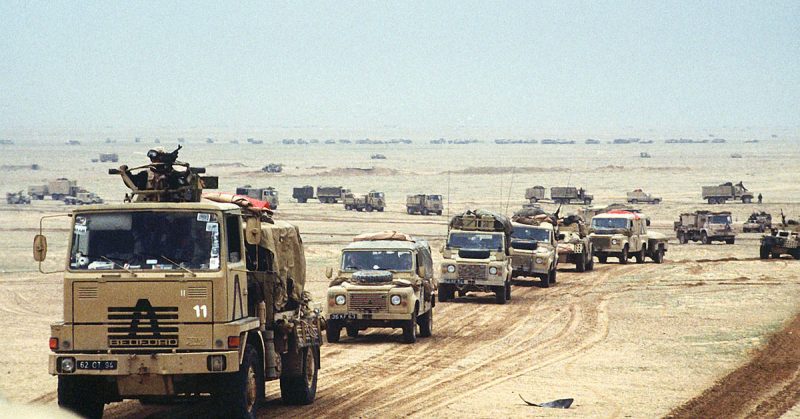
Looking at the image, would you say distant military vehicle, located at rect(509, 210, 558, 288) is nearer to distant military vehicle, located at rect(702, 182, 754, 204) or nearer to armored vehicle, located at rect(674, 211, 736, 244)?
armored vehicle, located at rect(674, 211, 736, 244)

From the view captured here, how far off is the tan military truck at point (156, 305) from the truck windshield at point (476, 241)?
20.5 meters

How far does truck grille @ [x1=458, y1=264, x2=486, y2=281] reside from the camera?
35.0 meters

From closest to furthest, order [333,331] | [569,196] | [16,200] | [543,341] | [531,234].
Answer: [333,331]
[543,341]
[531,234]
[16,200]
[569,196]

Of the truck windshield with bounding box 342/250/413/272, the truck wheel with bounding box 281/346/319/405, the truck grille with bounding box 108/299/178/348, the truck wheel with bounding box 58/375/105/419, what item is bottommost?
the truck wheel with bounding box 281/346/319/405

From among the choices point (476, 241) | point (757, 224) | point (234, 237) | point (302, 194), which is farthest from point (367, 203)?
point (234, 237)

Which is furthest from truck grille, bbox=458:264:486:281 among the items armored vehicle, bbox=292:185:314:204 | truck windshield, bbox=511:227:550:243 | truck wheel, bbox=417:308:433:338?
armored vehicle, bbox=292:185:314:204

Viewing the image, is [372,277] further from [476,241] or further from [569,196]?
[569,196]

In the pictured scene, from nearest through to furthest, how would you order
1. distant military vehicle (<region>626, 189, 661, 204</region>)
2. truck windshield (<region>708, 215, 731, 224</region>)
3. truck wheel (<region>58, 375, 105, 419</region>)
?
truck wheel (<region>58, 375, 105, 419</region>), truck windshield (<region>708, 215, 731, 224</region>), distant military vehicle (<region>626, 189, 661, 204</region>)

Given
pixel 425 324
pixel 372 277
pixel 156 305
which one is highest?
pixel 156 305

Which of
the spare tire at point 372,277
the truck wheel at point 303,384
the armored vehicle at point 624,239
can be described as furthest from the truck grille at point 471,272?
the armored vehicle at point 624,239

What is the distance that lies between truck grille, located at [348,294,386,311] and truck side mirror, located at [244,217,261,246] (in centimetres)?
1033

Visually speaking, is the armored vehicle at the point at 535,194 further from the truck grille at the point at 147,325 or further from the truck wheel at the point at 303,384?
the truck grille at the point at 147,325

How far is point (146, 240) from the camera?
588 inches

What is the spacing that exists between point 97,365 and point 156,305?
950 mm
